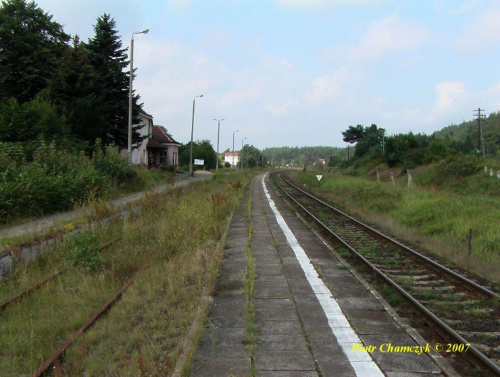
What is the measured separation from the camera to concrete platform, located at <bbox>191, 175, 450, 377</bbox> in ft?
12.9

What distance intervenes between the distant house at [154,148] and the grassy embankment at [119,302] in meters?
33.8

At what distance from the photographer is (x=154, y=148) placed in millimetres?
51281

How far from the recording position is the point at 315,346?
4.36m

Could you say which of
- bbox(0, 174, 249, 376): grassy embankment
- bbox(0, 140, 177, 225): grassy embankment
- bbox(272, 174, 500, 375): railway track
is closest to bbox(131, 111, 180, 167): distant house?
bbox(0, 140, 177, 225): grassy embankment

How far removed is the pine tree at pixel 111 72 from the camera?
28953 millimetres

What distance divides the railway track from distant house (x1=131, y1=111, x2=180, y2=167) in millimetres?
35987

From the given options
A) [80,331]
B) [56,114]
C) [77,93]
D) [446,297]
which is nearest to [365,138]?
[77,93]

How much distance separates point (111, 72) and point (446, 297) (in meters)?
28.0

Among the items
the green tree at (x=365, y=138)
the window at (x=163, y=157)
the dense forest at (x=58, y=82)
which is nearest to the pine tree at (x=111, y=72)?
the dense forest at (x=58, y=82)

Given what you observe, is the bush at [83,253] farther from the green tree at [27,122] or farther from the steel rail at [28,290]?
the green tree at [27,122]

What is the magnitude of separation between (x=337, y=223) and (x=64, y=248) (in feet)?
30.0

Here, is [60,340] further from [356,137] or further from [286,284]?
[356,137]

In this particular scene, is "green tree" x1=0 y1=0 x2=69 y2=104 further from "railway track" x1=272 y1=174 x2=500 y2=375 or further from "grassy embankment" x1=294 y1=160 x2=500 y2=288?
"railway track" x1=272 y1=174 x2=500 y2=375

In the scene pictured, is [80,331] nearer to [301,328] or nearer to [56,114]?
[301,328]
